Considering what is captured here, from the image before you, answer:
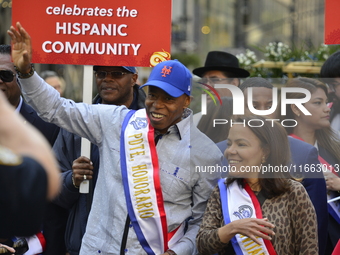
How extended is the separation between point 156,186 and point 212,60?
8.67 ft

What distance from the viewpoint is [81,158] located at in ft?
14.4

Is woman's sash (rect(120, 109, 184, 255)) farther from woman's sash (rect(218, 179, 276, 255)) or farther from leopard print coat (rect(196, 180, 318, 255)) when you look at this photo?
woman's sash (rect(218, 179, 276, 255))

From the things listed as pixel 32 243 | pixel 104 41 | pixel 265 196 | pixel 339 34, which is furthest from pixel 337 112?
pixel 32 243

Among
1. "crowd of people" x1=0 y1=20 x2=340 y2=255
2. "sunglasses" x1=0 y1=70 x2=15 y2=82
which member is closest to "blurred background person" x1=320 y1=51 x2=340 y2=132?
"crowd of people" x1=0 y1=20 x2=340 y2=255

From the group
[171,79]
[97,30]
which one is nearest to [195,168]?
[171,79]

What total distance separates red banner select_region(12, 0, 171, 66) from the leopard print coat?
131 centimetres

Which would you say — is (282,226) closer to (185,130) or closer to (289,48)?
(185,130)

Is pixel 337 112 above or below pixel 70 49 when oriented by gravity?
below

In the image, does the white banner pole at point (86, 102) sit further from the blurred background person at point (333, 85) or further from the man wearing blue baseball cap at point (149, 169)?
the blurred background person at point (333, 85)

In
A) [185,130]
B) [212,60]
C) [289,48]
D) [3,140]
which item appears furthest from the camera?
[289,48]

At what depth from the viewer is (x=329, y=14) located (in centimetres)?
461

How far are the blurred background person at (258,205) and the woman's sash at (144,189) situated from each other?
0.87 ft

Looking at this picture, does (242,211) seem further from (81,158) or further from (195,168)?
(81,158)

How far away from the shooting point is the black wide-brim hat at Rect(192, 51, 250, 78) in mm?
6258
